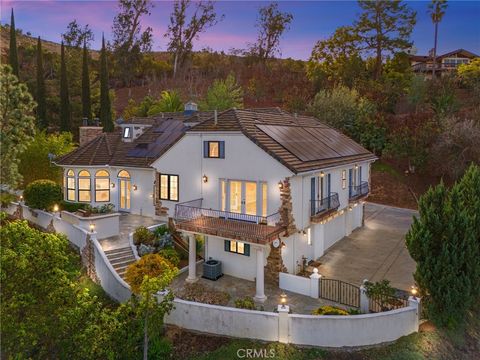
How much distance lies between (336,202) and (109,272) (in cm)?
1302

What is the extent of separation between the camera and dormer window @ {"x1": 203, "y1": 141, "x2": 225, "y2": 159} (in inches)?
728

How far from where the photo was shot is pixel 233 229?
53.4 feet

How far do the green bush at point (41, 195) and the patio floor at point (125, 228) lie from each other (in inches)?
185

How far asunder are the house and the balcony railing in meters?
0.06

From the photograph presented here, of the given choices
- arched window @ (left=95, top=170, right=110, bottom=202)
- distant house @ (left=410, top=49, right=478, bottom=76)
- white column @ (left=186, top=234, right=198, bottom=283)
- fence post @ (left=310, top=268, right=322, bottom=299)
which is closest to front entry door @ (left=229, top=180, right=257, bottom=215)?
white column @ (left=186, top=234, right=198, bottom=283)

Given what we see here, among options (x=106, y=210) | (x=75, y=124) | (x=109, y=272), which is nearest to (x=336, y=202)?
(x=109, y=272)

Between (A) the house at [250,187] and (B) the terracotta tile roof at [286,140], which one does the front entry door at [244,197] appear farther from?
(B) the terracotta tile roof at [286,140]

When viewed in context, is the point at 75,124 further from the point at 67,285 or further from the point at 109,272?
the point at 67,285

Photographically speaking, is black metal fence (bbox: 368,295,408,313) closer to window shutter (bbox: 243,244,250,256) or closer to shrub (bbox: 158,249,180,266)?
window shutter (bbox: 243,244,250,256)

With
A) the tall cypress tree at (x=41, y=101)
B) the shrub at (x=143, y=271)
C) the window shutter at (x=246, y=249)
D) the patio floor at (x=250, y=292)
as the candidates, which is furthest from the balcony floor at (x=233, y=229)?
the tall cypress tree at (x=41, y=101)

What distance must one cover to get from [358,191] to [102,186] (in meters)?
18.9

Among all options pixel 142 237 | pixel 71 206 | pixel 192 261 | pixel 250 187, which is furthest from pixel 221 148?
pixel 71 206

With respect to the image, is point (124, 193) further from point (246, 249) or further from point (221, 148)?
point (246, 249)

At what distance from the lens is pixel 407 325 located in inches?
550
